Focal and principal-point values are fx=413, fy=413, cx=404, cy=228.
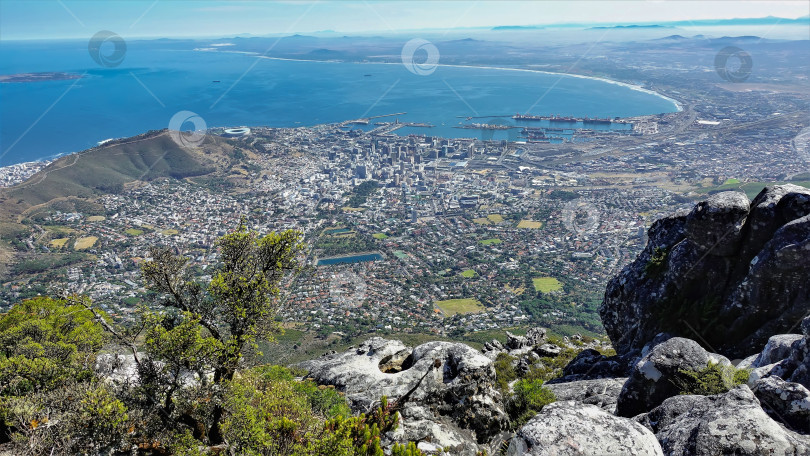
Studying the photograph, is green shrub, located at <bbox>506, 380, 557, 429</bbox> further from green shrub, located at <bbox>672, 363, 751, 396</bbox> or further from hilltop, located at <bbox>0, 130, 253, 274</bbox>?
hilltop, located at <bbox>0, 130, 253, 274</bbox>

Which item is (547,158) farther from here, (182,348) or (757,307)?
(182,348)

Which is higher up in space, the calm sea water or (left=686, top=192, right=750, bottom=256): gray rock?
the calm sea water

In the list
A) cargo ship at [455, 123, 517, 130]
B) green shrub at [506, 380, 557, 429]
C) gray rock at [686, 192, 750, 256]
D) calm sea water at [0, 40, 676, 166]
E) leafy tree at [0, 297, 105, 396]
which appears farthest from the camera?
calm sea water at [0, 40, 676, 166]

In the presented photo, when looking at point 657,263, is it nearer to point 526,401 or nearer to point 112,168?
point 526,401

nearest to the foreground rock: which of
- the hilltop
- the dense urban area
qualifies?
the dense urban area

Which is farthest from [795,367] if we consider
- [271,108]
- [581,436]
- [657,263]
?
[271,108]

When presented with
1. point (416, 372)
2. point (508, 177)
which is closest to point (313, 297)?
point (416, 372)

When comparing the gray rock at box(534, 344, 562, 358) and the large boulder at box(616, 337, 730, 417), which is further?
the gray rock at box(534, 344, 562, 358)
